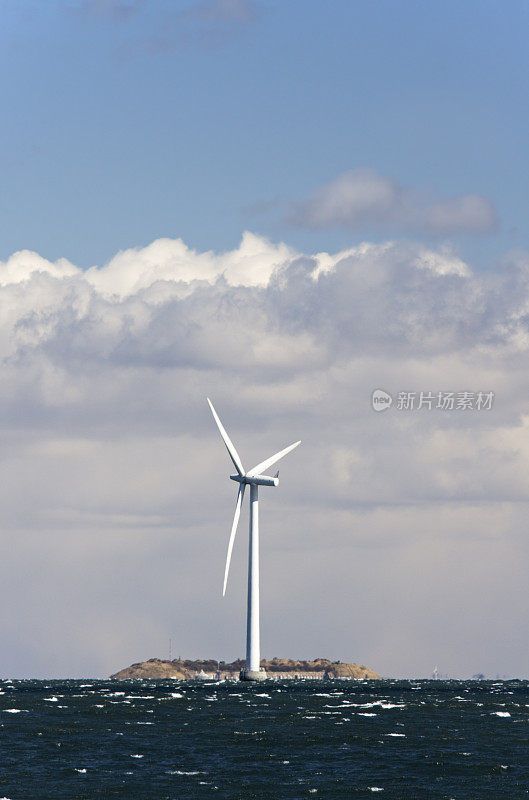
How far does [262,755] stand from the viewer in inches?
5025

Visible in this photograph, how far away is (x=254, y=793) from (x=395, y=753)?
28.8 metres

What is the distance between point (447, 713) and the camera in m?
185

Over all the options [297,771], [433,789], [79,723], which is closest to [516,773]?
[433,789]

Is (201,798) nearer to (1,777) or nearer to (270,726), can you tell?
(1,777)

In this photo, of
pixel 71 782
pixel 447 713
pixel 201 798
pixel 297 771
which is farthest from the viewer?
pixel 447 713

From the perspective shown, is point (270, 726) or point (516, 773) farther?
point (270, 726)

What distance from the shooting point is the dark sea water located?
345 ft

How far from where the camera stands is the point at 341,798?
101 metres

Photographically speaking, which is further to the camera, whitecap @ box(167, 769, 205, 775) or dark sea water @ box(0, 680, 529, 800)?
whitecap @ box(167, 769, 205, 775)

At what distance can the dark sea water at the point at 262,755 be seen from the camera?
10506cm

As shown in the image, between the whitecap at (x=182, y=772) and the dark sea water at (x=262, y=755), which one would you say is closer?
the dark sea water at (x=262, y=755)

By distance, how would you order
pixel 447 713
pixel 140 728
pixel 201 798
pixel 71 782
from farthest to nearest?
pixel 447 713, pixel 140 728, pixel 71 782, pixel 201 798

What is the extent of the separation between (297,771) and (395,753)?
1566cm

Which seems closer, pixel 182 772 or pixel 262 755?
pixel 182 772
